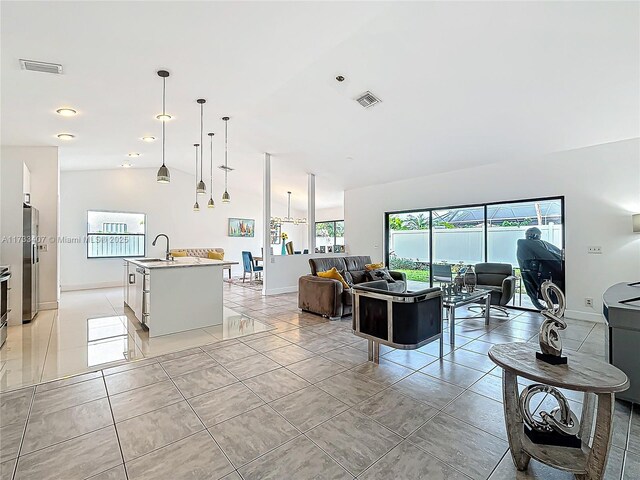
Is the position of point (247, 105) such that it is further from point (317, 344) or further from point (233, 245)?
point (233, 245)

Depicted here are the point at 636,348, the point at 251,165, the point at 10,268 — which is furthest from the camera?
the point at 251,165

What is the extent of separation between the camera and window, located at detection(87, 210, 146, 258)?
27.4 feet

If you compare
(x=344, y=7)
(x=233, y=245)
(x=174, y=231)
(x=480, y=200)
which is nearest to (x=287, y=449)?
(x=344, y=7)

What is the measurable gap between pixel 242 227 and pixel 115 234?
13.2 feet

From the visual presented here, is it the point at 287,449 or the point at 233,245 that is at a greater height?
the point at 233,245

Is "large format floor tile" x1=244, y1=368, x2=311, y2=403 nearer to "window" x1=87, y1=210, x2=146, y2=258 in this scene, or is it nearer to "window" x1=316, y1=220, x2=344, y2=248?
"window" x1=87, y1=210, x2=146, y2=258

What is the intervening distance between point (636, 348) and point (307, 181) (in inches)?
290

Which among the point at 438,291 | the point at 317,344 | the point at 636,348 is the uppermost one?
the point at 438,291

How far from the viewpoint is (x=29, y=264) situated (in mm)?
4887

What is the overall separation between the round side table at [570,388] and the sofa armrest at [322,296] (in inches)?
130

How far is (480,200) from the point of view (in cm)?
625

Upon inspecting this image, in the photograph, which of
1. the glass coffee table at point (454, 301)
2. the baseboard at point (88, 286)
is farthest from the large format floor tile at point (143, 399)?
the baseboard at point (88, 286)

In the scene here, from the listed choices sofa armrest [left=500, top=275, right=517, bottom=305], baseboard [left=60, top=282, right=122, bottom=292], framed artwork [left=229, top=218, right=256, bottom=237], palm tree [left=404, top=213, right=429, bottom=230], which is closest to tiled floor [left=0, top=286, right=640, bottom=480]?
sofa armrest [left=500, top=275, right=517, bottom=305]

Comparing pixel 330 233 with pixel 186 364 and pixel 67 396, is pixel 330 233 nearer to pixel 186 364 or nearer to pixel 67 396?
pixel 186 364
